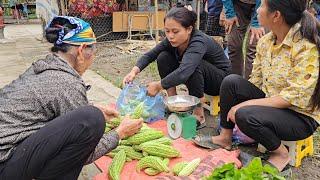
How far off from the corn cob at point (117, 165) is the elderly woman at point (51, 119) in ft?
1.62

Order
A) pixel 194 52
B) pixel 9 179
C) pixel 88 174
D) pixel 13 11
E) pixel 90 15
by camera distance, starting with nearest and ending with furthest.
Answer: pixel 9 179 < pixel 88 174 < pixel 194 52 < pixel 90 15 < pixel 13 11

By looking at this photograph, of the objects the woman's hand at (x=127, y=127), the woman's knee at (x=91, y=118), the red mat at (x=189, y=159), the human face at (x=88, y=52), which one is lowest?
the red mat at (x=189, y=159)

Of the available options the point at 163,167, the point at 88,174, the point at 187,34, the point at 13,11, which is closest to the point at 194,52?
the point at 187,34

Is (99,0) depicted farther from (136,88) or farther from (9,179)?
(9,179)

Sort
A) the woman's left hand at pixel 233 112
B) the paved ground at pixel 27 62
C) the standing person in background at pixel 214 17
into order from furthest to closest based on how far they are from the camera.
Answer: the standing person in background at pixel 214 17, the paved ground at pixel 27 62, the woman's left hand at pixel 233 112

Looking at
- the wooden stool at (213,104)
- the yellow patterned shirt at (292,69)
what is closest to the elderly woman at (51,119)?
the yellow patterned shirt at (292,69)

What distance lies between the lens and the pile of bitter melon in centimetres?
292

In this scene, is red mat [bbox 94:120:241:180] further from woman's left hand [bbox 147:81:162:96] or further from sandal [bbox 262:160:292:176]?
woman's left hand [bbox 147:81:162:96]

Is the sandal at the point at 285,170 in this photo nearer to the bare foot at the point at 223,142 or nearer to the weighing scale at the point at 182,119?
the bare foot at the point at 223,142

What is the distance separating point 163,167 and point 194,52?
1365 mm

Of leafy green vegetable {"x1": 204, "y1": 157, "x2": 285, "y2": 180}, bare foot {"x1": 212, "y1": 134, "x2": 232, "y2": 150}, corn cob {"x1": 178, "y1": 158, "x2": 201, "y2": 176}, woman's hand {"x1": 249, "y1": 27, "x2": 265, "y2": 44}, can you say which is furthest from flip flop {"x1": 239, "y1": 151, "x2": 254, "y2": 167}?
woman's hand {"x1": 249, "y1": 27, "x2": 265, "y2": 44}

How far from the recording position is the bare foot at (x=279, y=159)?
296 cm

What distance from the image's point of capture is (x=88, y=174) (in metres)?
3.09

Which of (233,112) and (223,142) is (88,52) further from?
(223,142)
